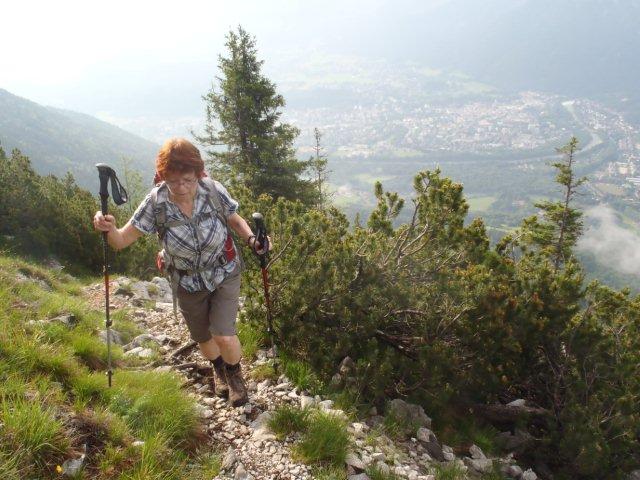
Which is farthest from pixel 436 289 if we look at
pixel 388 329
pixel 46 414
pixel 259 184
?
pixel 259 184

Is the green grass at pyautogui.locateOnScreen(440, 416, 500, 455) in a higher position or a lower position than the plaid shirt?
lower

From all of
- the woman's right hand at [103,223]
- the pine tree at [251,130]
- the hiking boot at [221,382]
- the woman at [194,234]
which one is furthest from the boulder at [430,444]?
the pine tree at [251,130]

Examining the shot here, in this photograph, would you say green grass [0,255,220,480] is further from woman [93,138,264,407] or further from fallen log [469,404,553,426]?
fallen log [469,404,553,426]

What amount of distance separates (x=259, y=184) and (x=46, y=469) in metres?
17.1

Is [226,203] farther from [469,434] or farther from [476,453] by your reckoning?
[469,434]

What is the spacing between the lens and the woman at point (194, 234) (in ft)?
12.0

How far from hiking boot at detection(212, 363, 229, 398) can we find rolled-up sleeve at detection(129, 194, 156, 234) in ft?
5.78

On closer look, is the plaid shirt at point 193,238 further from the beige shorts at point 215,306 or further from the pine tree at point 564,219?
the pine tree at point 564,219

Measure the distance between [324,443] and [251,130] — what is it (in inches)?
705

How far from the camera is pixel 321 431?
12.5 ft

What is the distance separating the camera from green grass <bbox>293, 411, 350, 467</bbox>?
145 inches

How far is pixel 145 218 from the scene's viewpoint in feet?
12.3

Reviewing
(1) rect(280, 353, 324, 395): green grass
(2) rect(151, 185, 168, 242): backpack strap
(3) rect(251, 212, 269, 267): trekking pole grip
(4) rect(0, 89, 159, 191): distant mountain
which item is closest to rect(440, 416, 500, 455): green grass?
(1) rect(280, 353, 324, 395): green grass

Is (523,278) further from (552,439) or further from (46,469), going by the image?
(46,469)
